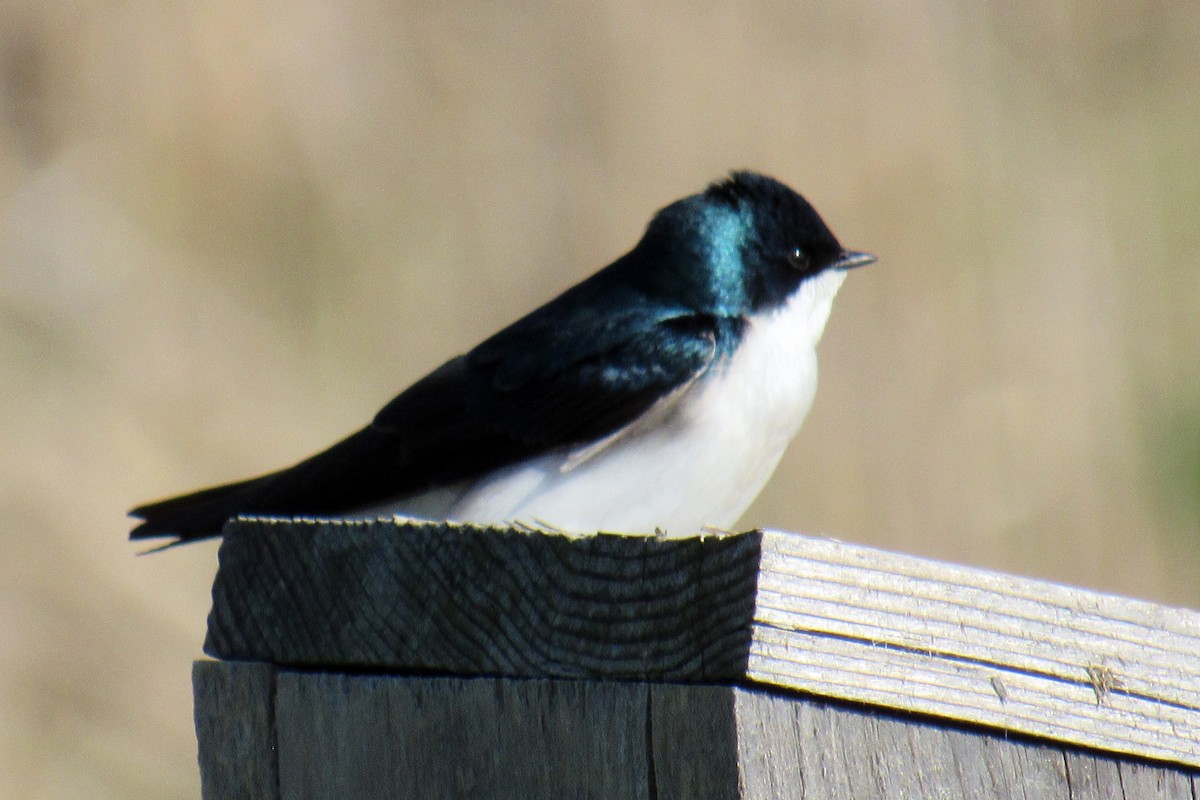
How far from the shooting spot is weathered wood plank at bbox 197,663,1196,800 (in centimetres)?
101

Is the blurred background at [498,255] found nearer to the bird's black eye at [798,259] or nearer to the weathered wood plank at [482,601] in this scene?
the bird's black eye at [798,259]

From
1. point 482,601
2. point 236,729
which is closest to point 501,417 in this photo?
Answer: point 236,729

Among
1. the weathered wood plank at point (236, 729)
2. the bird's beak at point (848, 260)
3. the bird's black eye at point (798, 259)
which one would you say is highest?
the bird's beak at point (848, 260)

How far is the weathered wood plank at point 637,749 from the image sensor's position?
1012mm

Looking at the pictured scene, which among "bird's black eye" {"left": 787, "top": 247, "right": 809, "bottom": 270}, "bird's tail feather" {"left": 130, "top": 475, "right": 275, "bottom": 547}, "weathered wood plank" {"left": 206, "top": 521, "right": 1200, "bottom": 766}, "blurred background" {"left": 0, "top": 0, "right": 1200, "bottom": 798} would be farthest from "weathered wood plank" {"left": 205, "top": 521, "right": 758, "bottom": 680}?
"blurred background" {"left": 0, "top": 0, "right": 1200, "bottom": 798}

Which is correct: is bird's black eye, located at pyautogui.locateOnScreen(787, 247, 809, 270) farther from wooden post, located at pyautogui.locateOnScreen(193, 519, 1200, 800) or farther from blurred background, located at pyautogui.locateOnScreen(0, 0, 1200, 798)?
wooden post, located at pyautogui.locateOnScreen(193, 519, 1200, 800)

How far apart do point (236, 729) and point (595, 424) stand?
0.81m

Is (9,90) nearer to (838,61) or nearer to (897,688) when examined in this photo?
(838,61)

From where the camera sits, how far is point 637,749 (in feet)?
3.46

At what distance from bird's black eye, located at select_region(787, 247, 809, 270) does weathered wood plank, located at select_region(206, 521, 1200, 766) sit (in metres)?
1.16

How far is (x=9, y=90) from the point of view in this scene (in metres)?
2.83

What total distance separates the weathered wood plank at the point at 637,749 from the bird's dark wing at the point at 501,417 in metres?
0.73

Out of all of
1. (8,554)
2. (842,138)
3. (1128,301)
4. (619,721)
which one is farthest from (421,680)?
(1128,301)

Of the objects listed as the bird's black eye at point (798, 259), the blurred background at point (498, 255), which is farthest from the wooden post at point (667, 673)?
the blurred background at point (498, 255)
